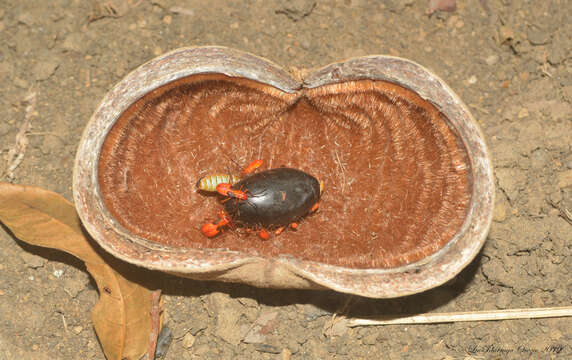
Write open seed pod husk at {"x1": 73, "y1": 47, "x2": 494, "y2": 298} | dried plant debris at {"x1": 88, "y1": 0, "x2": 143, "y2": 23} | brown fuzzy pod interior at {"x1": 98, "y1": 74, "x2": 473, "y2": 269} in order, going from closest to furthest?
open seed pod husk at {"x1": 73, "y1": 47, "x2": 494, "y2": 298} → brown fuzzy pod interior at {"x1": 98, "y1": 74, "x2": 473, "y2": 269} → dried plant debris at {"x1": 88, "y1": 0, "x2": 143, "y2": 23}

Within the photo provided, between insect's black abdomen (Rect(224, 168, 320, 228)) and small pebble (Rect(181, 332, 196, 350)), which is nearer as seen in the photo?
insect's black abdomen (Rect(224, 168, 320, 228))

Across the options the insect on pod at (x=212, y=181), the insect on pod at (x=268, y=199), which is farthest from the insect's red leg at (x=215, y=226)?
the insect on pod at (x=212, y=181)

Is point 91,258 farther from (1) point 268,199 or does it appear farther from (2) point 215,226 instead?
(1) point 268,199

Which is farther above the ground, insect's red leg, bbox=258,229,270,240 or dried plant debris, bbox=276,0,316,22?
dried plant debris, bbox=276,0,316,22

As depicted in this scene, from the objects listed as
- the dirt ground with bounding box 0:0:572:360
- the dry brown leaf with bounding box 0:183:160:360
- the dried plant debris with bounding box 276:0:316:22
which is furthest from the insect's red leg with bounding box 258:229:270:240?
the dried plant debris with bounding box 276:0:316:22

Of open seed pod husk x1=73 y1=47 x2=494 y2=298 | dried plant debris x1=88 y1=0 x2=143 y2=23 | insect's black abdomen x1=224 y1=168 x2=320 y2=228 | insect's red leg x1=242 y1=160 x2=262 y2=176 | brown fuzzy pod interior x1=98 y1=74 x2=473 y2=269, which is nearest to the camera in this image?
open seed pod husk x1=73 y1=47 x2=494 y2=298

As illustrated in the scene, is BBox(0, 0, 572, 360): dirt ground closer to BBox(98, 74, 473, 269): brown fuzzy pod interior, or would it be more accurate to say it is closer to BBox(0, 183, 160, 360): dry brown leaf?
BBox(0, 183, 160, 360): dry brown leaf

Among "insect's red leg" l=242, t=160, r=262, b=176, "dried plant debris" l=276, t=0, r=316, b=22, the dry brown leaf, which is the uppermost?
"dried plant debris" l=276, t=0, r=316, b=22
